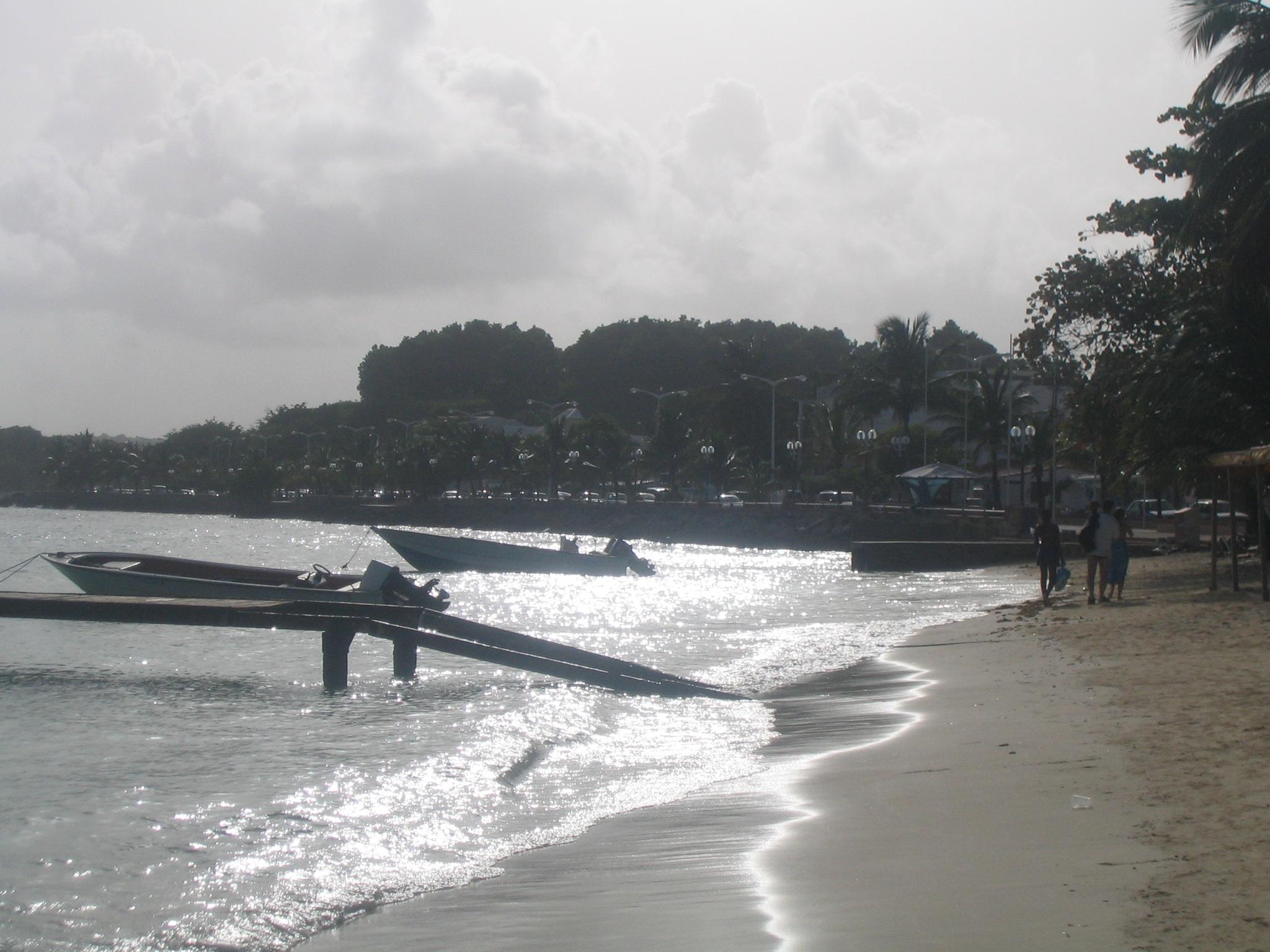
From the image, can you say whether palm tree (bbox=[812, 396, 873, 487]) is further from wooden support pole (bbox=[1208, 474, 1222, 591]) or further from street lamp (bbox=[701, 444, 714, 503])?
wooden support pole (bbox=[1208, 474, 1222, 591])

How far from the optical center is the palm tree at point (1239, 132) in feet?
72.8

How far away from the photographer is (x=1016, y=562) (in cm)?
4144

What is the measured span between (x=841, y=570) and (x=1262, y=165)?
24929mm

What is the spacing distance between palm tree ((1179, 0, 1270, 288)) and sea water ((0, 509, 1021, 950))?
8.85 metres

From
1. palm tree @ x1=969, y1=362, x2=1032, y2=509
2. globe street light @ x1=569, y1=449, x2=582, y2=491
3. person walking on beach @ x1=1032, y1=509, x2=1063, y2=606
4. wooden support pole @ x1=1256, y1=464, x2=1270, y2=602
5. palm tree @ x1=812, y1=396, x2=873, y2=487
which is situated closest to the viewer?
wooden support pole @ x1=1256, y1=464, x2=1270, y2=602

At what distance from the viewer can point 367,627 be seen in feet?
53.2

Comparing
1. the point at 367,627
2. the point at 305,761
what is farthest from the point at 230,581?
the point at 305,761

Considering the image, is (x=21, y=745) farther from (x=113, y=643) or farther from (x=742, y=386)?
(x=742, y=386)

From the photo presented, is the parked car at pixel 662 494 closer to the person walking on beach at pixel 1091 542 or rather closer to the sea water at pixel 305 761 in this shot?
the sea water at pixel 305 761

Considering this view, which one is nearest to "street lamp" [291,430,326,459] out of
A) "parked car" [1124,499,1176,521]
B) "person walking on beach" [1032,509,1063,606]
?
"parked car" [1124,499,1176,521]

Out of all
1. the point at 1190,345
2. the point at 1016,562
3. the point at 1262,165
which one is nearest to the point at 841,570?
the point at 1016,562

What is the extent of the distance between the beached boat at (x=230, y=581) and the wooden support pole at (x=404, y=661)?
5.15m

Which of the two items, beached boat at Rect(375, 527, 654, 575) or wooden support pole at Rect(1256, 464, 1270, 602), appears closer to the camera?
wooden support pole at Rect(1256, 464, 1270, 602)

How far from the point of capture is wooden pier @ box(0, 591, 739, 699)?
15.0m
